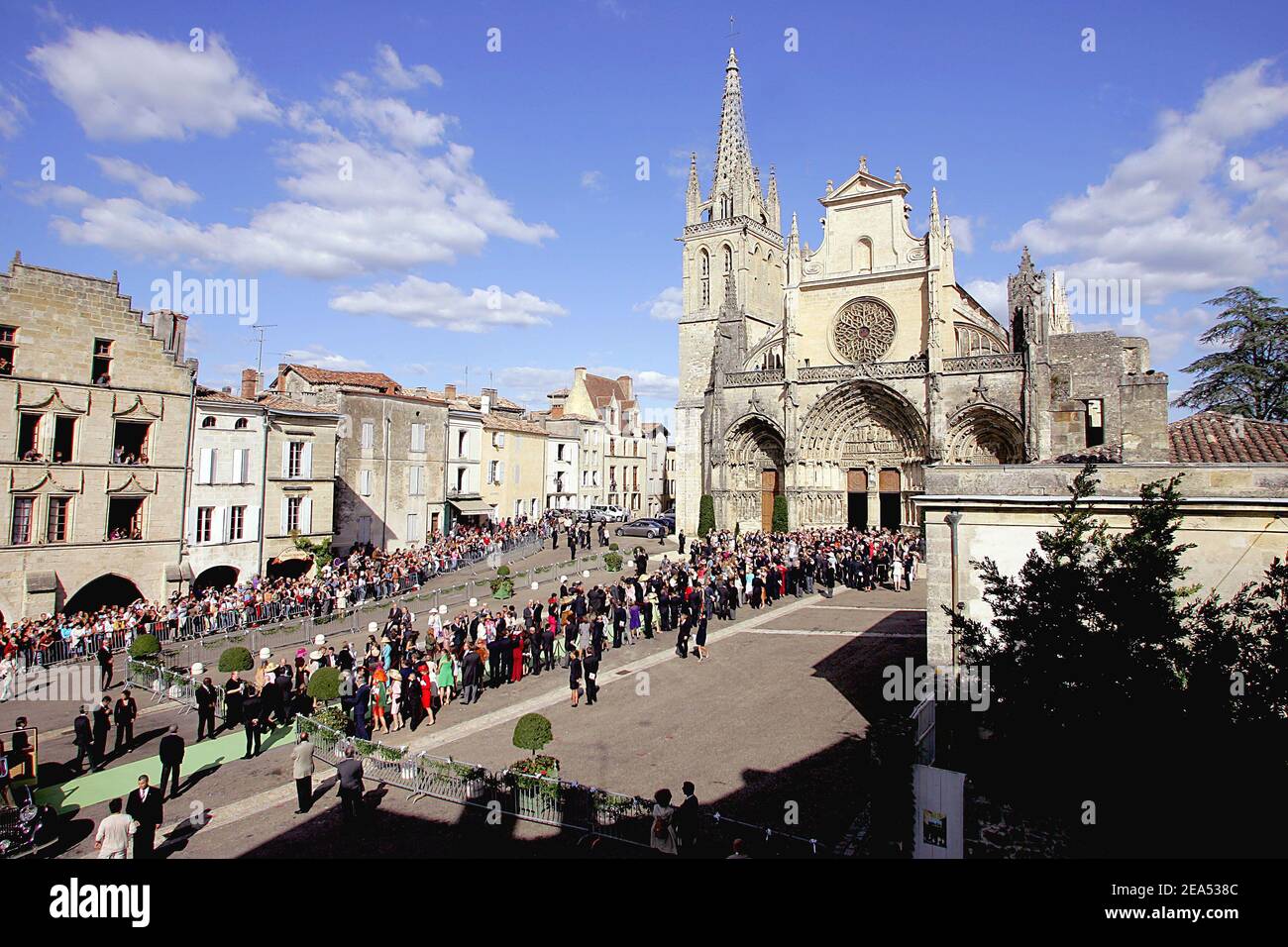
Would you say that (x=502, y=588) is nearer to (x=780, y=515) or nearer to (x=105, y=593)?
(x=105, y=593)

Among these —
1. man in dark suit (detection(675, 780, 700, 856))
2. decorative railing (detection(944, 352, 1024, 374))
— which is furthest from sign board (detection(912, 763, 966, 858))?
decorative railing (detection(944, 352, 1024, 374))

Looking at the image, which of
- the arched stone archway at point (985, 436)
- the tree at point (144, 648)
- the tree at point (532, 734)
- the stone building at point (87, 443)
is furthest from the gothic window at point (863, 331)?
the tree at point (144, 648)

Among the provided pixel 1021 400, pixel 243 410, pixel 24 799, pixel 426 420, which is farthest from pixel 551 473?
pixel 24 799

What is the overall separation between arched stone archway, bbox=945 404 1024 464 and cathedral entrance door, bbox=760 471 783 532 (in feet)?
29.5

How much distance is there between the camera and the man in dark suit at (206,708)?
43.2 ft

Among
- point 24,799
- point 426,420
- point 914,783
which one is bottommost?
point 24,799

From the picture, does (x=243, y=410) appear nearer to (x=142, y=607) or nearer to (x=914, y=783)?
(x=142, y=607)

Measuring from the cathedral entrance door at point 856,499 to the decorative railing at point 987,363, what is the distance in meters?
6.31

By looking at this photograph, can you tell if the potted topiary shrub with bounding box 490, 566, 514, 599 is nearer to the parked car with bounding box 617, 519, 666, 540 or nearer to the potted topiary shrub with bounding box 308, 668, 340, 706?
the potted topiary shrub with bounding box 308, 668, 340, 706

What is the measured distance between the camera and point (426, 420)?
36.8 meters

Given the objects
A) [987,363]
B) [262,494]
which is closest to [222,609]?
[262,494]

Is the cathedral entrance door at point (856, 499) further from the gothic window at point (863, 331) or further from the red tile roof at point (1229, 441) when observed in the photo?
the red tile roof at point (1229, 441)

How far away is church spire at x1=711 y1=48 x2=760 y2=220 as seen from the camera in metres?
46.0
